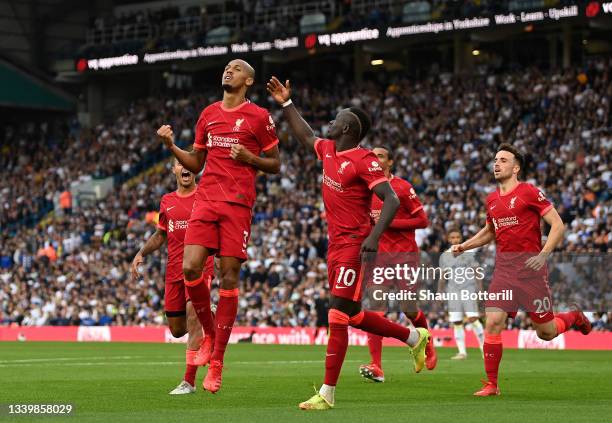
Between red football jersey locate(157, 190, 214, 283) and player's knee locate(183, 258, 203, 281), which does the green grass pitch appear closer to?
player's knee locate(183, 258, 203, 281)

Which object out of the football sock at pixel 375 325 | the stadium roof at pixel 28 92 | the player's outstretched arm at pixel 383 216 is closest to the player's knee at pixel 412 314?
the football sock at pixel 375 325

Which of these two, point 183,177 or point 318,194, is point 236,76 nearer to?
point 183,177

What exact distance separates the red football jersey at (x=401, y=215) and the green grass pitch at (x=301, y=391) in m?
1.62

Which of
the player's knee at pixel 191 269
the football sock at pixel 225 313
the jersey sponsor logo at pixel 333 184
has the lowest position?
the football sock at pixel 225 313

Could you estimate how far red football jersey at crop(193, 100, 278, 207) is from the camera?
12.0 metres

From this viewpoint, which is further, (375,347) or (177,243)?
(375,347)

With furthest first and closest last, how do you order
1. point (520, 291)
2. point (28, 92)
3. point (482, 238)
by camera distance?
point (28, 92) < point (482, 238) < point (520, 291)

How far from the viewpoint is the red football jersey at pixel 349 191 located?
11133 millimetres

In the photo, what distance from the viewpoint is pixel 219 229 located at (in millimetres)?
11977

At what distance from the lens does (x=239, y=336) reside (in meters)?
33.8

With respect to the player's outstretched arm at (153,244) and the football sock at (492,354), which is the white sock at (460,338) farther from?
the football sock at (492,354)

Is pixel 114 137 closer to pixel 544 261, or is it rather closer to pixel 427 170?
pixel 427 170

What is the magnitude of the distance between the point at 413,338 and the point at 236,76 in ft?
12.2

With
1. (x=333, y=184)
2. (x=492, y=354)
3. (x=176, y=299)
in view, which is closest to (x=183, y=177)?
(x=176, y=299)
